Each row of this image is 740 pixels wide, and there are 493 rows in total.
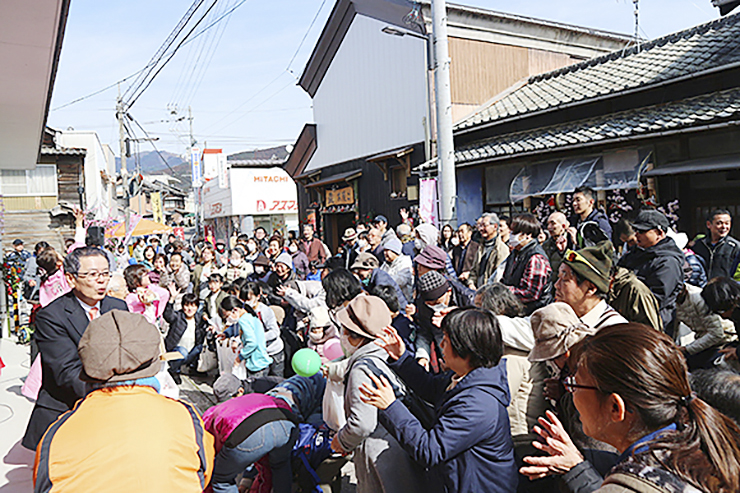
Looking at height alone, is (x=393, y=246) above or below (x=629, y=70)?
below

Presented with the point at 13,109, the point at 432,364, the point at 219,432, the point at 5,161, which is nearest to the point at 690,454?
the point at 219,432

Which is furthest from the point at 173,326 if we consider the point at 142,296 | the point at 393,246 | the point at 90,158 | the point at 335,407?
the point at 90,158

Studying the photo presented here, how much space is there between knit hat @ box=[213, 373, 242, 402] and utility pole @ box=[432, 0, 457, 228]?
5.78 metres

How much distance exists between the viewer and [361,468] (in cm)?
282

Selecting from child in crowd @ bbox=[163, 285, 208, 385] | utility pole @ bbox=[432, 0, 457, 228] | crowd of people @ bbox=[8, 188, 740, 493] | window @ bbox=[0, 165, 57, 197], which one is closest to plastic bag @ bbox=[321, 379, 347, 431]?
crowd of people @ bbox=[8, 188, 740, 493]

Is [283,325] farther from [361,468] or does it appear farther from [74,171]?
[74,171]

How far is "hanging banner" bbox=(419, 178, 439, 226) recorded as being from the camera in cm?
1085

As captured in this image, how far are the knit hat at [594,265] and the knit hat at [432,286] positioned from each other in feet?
4.51

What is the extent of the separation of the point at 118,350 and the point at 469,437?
1655 millimetres

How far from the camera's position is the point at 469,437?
2.29m

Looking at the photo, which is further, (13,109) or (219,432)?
(13,109)

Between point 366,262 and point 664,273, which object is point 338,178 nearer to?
point 366,262

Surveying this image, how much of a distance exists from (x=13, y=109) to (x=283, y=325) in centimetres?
428

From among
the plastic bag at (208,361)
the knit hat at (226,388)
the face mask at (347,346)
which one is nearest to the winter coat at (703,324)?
the face mask at (347,346)
